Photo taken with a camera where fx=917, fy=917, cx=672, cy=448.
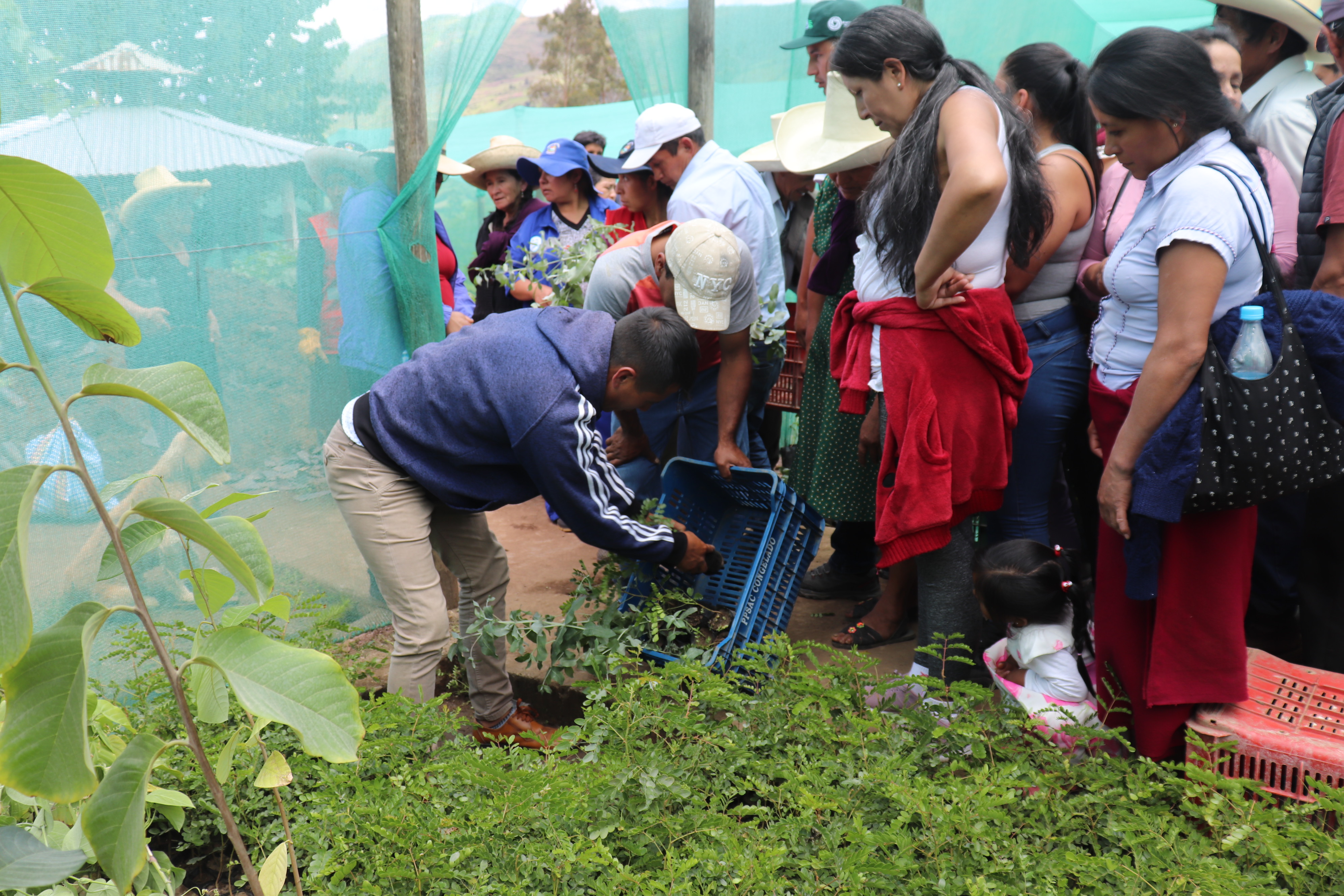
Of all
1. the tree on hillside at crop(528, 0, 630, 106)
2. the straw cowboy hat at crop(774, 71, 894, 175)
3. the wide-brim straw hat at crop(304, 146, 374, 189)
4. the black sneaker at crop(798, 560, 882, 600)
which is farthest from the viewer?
the tree on hillside at crop(528, 0, 630, 106)

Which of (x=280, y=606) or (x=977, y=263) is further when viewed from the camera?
(x=977, y=263)

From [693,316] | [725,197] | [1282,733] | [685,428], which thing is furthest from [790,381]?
[1282,733]

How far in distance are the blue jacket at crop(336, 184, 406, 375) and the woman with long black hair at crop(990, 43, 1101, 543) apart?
7.34 feet

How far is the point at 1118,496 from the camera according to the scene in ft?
6.81

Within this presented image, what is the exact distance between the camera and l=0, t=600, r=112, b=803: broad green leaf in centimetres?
85

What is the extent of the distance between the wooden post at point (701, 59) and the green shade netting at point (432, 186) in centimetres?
168

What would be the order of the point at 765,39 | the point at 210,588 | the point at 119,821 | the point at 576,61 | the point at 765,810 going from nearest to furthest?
the point at 119,821 → the point at 210,588 → the point at 765,810 → the point at 765,39 → the point at 576,61

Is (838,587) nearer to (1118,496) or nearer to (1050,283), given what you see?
(1050,283)

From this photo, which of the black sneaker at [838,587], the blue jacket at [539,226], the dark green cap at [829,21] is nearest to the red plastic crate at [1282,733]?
the black sneaker at [838,587]

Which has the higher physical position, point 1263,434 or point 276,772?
point 1263,434

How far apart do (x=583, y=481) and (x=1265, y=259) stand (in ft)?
5.35

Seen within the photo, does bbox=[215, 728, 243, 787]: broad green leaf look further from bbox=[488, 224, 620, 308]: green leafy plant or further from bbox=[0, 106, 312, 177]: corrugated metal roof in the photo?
bbox=[488, 224, 620, 308]: green leafy plant

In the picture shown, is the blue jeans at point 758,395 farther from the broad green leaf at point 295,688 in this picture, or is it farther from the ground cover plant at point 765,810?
the broad green leaf at point 295,688

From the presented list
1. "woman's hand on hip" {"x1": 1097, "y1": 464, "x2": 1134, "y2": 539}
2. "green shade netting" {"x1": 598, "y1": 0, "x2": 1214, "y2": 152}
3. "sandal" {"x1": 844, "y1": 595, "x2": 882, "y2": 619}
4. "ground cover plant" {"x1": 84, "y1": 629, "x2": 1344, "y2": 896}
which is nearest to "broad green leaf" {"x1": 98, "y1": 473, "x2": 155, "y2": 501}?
"ground cover plant" {"x1": 84, "y1": 629, "x2": 1344, "y2": 896}
